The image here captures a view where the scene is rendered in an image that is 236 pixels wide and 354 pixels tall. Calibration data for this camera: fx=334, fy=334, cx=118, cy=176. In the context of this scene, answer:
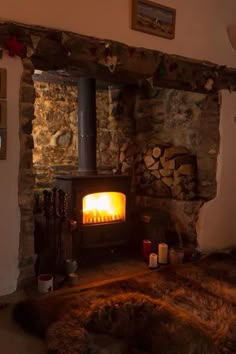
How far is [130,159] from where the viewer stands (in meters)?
3.69

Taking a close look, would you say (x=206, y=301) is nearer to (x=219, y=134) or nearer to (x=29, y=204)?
(x=29, y=204)

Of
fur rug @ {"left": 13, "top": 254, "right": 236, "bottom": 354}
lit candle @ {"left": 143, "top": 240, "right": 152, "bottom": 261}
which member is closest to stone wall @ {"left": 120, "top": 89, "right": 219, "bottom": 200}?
lit candle @ {"left": 143, "top": 240, "right": 152, "bottom": 261}

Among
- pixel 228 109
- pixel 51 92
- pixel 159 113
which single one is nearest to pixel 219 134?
pixel 228 109

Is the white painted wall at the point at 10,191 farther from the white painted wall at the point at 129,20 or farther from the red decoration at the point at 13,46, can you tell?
the white painted wall at the point at 129,20

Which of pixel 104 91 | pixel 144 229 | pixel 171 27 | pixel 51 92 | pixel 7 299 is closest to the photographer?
pixel 7 299

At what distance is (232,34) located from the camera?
3146 millimetres

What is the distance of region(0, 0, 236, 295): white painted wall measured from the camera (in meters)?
2.06

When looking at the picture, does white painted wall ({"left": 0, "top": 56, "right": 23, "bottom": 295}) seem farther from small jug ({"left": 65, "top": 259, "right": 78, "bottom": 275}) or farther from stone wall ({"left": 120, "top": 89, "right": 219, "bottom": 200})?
stone wall ({"left": 120, "top": 89, "right": 219, "bottom": 200})

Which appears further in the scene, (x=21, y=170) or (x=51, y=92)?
(x=51, y=92)

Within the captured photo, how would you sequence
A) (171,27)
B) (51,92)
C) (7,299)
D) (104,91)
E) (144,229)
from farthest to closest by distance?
1. (104,91)
2. (51,92)
3. (144,229)
4. (171,27)
5. (7,299)

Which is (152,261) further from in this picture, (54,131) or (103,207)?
(54,131)

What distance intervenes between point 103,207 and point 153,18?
5.29 ft

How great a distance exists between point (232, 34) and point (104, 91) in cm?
145

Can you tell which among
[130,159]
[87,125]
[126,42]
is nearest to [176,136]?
[130,159]
